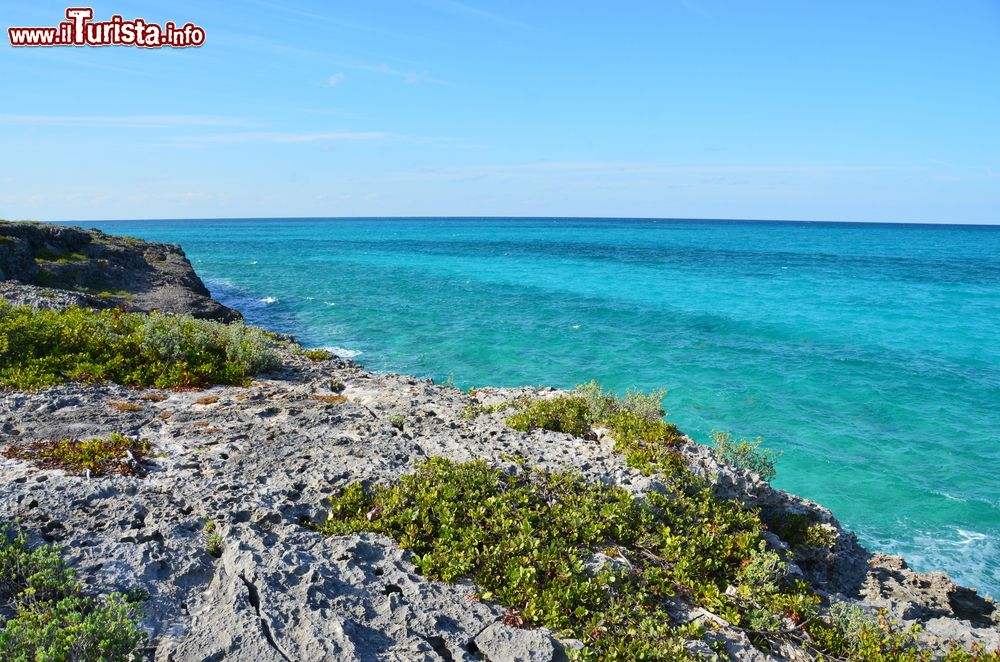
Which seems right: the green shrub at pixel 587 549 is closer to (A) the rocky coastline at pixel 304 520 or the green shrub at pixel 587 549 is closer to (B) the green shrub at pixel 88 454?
(A) the rocky coastline at pixel 304 520

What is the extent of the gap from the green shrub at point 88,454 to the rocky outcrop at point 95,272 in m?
21.3

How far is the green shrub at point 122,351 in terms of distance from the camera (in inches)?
551

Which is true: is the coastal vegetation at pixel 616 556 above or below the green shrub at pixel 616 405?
below

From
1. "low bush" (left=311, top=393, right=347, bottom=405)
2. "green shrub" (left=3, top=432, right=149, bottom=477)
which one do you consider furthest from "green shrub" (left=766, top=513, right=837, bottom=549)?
"green shrub" (left=3, top=432, right=149, bottom=477)

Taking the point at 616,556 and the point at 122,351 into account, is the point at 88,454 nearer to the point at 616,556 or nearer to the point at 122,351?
the point at 122,351

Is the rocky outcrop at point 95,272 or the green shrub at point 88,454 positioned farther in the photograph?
the rocky outcrop at point 95,272

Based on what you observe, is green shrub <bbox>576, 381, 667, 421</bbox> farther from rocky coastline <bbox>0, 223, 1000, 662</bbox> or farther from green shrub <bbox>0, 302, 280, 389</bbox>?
green shrub <bbox>0, 302, 280, 389</bbox>

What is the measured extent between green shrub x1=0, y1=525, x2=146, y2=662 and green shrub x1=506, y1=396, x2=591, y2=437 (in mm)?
7866

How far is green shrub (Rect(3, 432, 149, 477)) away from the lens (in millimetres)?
9750

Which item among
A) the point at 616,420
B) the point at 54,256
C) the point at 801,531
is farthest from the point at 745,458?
the point at 54,256

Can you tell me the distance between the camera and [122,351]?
50.2 feet

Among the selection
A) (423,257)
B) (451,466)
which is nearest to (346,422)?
(451,466)

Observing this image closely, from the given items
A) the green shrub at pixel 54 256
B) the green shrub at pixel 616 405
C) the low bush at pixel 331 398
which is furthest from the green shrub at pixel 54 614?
→ the green shrub at pixel 54 256

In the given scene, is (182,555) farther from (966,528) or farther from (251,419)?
(966,528)
